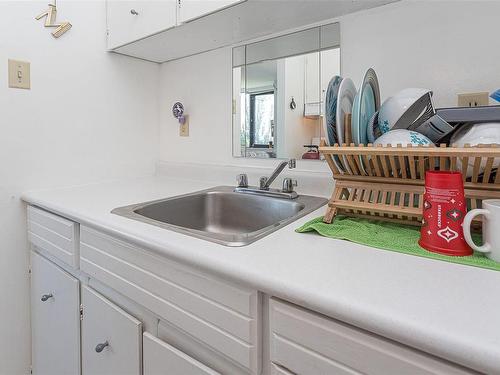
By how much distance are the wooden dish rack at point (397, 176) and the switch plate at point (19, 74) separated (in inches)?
50.3

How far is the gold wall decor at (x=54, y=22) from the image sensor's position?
51.8 inches

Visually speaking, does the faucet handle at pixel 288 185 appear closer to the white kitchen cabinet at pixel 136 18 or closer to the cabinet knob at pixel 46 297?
the white kitchen cabinet at pixel 136 18

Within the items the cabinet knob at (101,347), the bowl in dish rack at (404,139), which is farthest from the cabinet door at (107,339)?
the bowl in dish rack at (404,139)

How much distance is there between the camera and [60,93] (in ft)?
4.55

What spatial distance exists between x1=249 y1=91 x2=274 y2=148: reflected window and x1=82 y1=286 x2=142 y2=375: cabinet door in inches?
34.7

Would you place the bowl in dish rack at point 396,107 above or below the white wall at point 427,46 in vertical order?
below

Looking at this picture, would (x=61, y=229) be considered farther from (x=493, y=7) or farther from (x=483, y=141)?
(x=493, y=7)

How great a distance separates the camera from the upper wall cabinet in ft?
3.45

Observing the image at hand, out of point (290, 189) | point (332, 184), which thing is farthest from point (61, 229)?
point (332, 184)

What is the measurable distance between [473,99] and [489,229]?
0.51 metres

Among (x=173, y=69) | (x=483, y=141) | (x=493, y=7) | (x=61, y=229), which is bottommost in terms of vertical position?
(x=61, y=229)

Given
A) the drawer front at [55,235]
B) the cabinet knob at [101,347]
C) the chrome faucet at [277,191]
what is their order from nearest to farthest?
1. the cabinet knob at [101,347]
2. the drawer front at [55,235]
3. the chrome faucet at [277,191]

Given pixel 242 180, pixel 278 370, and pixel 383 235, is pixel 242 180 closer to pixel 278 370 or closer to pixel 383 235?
pixel 383 235

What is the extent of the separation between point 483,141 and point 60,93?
1.59m
